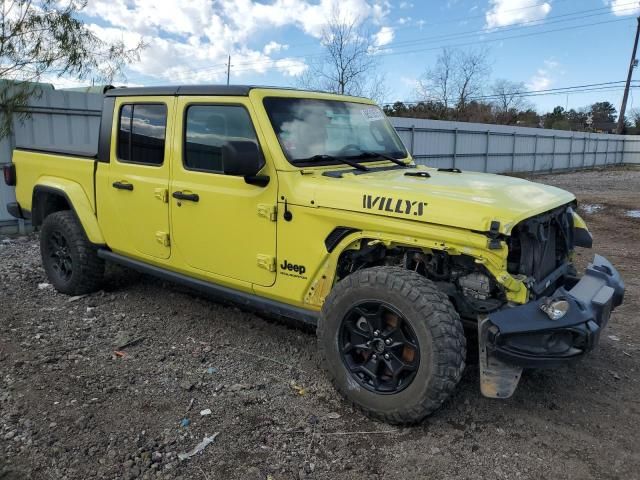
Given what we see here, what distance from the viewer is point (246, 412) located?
3354 millimetres

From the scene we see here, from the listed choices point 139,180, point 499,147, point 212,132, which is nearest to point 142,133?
point 139,180

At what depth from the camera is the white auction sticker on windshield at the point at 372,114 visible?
4.49 m

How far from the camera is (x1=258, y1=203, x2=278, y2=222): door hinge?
3.62m

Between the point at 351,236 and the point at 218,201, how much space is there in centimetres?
114

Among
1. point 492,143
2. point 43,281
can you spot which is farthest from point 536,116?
point 43,281

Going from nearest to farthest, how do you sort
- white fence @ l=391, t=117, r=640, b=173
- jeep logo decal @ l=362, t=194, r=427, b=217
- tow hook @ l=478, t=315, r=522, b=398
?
tow hook @ l=478, t=315, r=522, b=398 → jeep logo decal @ l=362, t=194, r=427, b=217 → white fence @ l=391, t=117, r=640, b=173

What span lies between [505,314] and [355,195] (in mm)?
1105

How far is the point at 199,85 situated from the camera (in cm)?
418

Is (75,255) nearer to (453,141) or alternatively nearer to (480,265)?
(480,265)

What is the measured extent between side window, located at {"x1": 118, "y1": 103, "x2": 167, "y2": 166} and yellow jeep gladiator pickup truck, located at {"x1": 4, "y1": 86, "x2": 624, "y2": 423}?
0.7 inches

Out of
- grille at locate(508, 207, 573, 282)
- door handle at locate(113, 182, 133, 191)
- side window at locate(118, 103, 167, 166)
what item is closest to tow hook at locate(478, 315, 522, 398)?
grille at locate(508, 207, 573, 282)

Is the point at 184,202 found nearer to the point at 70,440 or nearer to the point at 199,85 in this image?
the point at 199,85

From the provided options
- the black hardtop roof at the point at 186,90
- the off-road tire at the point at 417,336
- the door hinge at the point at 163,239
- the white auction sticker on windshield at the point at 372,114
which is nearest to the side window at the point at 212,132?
the black hardtop roof at the point at 186,90

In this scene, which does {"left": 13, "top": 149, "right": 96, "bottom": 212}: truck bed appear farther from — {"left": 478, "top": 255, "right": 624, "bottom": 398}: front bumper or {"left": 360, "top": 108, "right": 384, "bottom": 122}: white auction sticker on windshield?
{"left": 478, "top": 255, "right": 624, "bottom": 398}: front bumper
